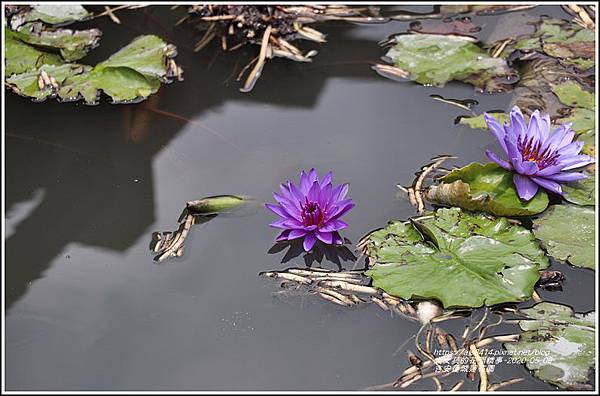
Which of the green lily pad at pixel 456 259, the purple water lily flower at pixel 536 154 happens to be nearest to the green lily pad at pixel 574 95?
the purple water lily flower at pixel 536 154

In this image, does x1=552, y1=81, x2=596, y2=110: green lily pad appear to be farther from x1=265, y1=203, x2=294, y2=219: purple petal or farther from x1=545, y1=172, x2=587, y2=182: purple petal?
x1=265, y1=203, x2=294, y2=219: purple petal

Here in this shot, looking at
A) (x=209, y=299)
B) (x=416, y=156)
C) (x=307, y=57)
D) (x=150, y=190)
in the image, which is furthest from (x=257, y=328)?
(x=307, y=57)

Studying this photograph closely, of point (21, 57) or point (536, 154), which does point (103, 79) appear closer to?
point (21, 57)

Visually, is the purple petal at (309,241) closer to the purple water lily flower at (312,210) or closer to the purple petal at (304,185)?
the purple water lily flower at (312,210)

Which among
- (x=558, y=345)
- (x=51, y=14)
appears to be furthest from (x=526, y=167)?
(x=51, y=14)

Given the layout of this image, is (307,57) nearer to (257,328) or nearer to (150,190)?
(150,190)
